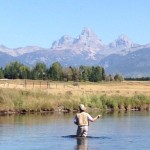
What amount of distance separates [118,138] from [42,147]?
19.1 feet

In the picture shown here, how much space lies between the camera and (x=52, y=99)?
5603 centimetres

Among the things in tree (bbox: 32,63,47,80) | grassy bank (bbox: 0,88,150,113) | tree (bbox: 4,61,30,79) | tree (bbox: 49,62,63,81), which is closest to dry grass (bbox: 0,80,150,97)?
grassy bank (bbox: 0,88,150,113)

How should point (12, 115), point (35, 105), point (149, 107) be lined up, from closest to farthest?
point (12, 115)
point (35, 105)
point (149, 107)

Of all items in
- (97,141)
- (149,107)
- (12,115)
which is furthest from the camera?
(149,107)

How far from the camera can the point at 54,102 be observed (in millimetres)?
55875

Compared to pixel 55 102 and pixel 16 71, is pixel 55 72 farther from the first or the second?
pixel 55 102

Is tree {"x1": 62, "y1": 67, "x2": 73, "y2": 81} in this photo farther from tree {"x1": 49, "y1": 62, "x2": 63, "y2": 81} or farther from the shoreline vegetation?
the shoreline vegetation

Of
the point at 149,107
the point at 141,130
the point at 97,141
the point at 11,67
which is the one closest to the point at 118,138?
the point at 97,141

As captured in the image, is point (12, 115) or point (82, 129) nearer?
point (82, 129)

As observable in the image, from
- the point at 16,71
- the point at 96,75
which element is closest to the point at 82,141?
the point at 16,71

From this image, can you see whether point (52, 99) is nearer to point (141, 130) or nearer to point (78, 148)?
point (141, 130)

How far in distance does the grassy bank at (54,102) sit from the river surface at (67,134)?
4.42 meters

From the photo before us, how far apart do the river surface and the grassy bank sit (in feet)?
14.5

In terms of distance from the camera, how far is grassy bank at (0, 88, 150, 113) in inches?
2058
